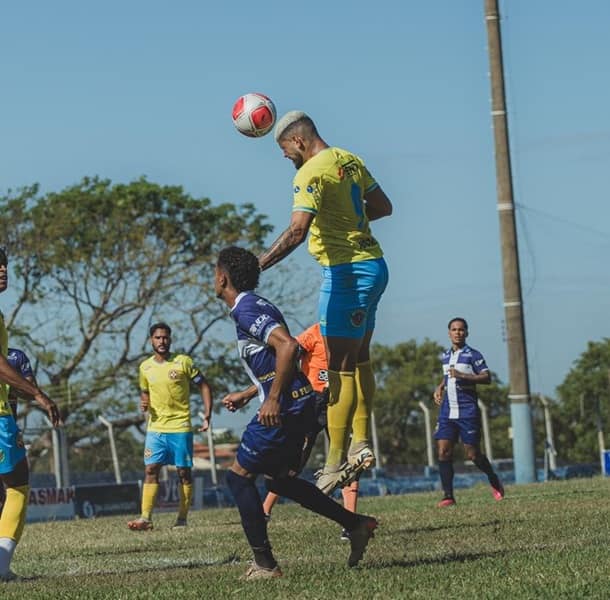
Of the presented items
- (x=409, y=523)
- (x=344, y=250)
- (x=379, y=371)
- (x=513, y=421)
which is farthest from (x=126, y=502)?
(x=379, y=371)

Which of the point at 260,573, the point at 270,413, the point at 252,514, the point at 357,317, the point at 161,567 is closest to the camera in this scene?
the point at 270,413

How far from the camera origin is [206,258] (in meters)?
39.0

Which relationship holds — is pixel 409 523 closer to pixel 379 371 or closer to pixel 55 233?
pixel 55 233

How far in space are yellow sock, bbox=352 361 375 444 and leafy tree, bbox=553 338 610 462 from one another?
5574 centimetres

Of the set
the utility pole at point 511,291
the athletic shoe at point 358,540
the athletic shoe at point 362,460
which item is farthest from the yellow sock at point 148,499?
the utility pole at point 511,291

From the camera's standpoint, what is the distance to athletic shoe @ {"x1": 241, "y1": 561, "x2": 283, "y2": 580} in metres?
7.59

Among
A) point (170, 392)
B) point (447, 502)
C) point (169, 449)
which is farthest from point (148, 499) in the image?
point (447, 502)

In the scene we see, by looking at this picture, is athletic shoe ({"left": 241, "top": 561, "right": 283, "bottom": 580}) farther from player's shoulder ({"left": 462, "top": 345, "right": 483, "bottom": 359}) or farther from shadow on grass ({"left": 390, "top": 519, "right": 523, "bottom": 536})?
player's shoulder ({"left": 462, "top": 345, "right": 483, "bottom": 359})

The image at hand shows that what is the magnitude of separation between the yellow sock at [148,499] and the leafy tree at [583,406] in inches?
2007

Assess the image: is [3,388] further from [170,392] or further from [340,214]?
[170,392]

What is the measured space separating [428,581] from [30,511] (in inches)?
584

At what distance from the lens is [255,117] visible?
32.1 feet

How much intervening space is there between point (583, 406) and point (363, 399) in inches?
2347

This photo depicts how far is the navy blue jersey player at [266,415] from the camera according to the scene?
24.6ft
